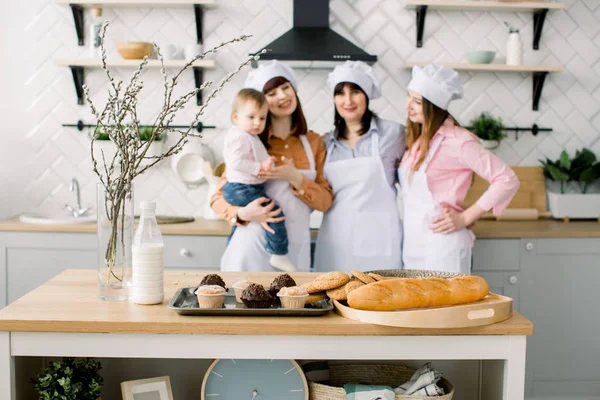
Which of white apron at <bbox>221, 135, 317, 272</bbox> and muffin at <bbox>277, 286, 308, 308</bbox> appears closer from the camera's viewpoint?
muffin at <bbox>277, 286, 308, 308</bbox>

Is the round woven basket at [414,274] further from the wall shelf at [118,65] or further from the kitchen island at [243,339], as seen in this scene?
the wall shelf at [118,65]

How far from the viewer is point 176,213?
159 inches

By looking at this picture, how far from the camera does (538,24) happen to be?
3939 mm

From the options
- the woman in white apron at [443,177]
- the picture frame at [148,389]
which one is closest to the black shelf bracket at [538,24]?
the woman in white apron at [443,177]

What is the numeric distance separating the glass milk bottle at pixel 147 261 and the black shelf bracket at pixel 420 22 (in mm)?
2602

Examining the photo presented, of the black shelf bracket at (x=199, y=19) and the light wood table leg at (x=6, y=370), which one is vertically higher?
the black shelf bracket at (x=199, y=19)

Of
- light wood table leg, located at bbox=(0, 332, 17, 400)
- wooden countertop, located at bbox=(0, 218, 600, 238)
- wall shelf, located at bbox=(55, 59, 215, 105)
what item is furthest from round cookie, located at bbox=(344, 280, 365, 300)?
wall shelf, located at bbox=(55, 59, 215, 105)

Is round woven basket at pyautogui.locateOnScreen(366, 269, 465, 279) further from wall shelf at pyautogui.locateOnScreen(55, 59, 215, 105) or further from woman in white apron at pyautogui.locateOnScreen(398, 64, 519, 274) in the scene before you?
wall shelf at pyautogui.locateOnScreen(55, 59, 215, 105)

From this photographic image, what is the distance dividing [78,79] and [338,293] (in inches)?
109

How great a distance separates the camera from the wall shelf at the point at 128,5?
3787 millimetres

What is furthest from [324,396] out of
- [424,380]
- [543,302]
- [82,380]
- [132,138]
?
[543,302]

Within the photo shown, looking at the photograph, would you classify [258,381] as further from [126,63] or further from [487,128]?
[487,128]

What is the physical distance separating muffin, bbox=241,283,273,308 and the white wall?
91.8 inches

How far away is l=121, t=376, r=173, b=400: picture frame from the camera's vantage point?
70.7 inches
